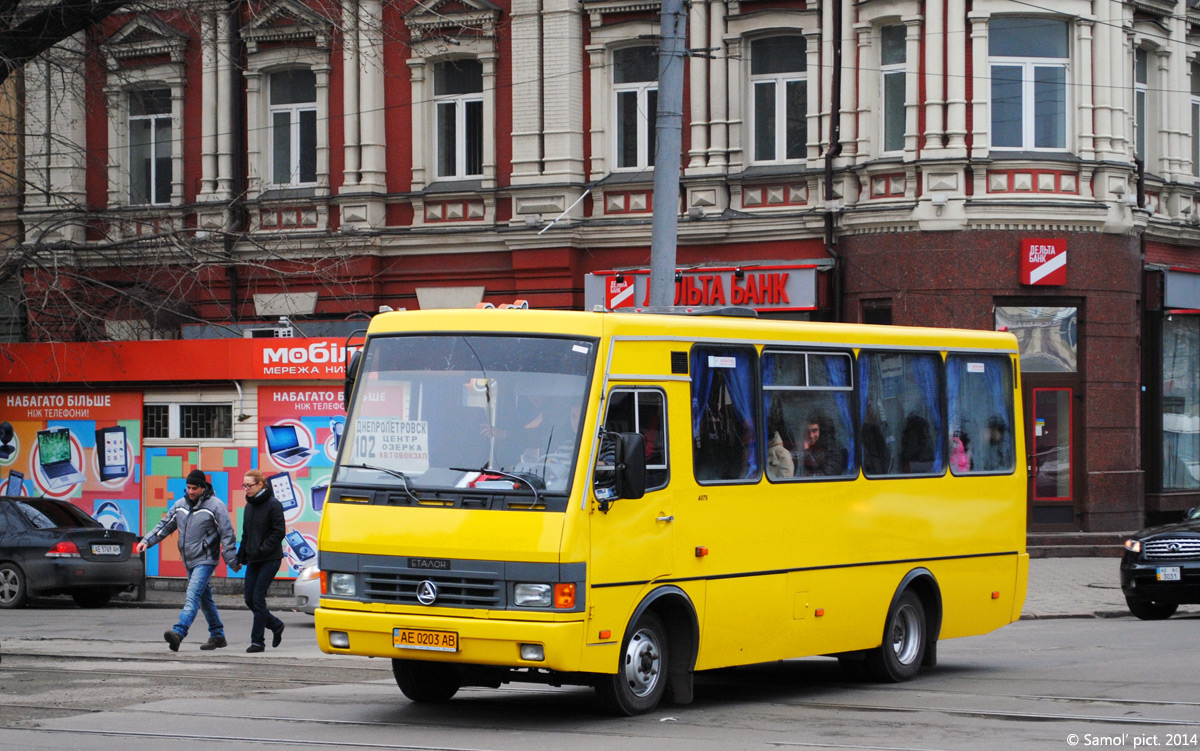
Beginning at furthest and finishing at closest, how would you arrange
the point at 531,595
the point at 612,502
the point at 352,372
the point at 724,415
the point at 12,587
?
1. the point at 12,587
2. the point at 724,415
3. the point at 352,372
4. the point at 612,502
5. the point at 531,595

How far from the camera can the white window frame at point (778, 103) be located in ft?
93.9

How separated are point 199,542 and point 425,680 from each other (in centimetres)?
503

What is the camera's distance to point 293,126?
32.1 meters

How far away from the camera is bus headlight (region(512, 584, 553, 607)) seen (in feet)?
34.0

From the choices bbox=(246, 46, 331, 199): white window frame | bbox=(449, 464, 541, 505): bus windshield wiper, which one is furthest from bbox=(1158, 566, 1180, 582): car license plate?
bbox=(246, 46, 331, 199): white window frame

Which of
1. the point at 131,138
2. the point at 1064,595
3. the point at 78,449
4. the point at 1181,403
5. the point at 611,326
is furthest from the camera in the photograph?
the point at 131,138

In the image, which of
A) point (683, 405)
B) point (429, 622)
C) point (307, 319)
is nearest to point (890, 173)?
point (307, 319)

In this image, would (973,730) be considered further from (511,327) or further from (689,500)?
(511,327)

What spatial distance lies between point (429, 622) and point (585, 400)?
1.70 meters

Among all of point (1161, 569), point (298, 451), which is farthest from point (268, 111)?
point (1161, 569)

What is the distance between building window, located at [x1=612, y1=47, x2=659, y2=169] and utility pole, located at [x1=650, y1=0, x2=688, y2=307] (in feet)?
38.4

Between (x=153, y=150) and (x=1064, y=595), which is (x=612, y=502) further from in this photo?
(x=153, y=150)

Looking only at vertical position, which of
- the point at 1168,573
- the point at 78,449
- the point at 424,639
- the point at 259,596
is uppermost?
the point at 78,449

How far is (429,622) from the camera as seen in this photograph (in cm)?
1056
